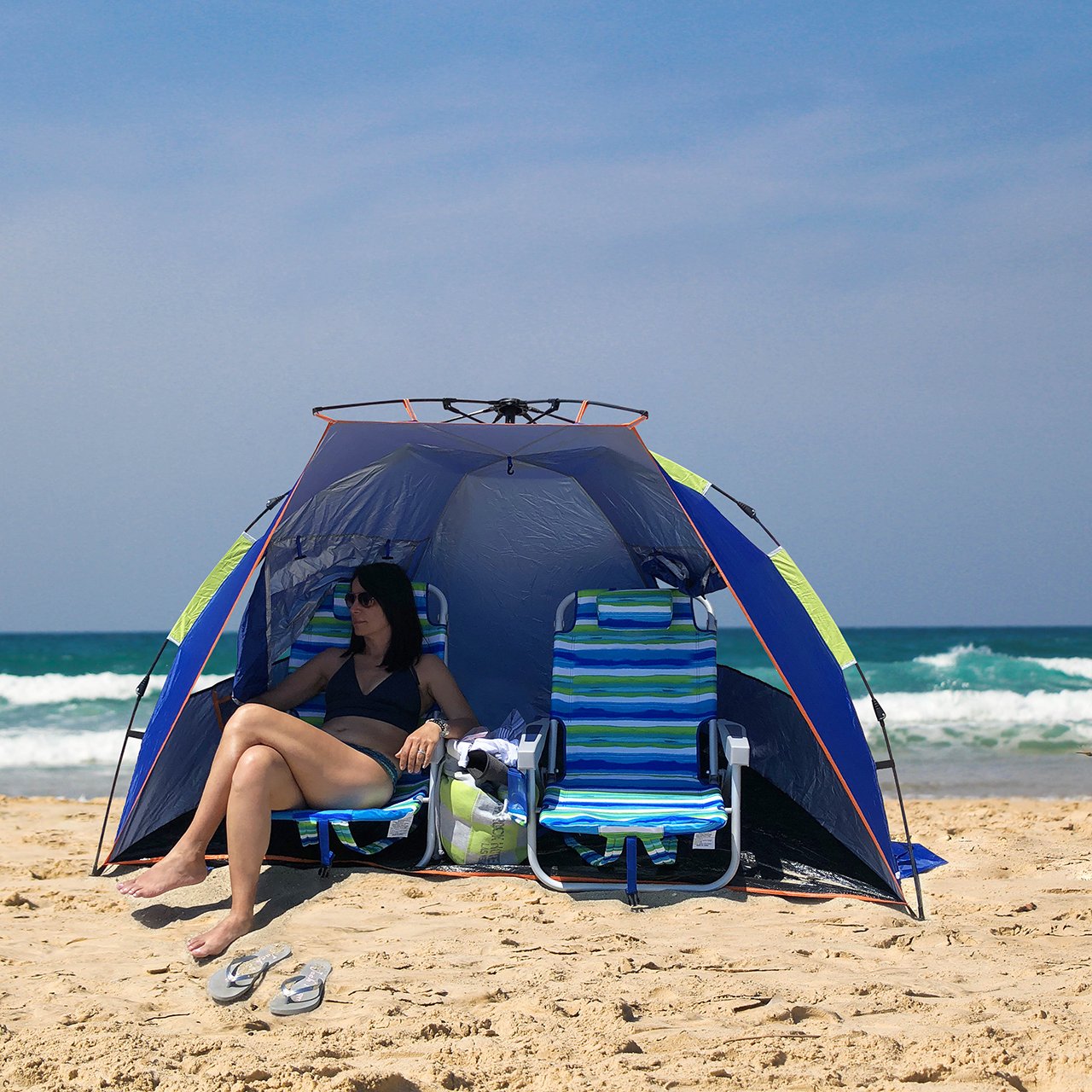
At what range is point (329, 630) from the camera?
17.3 feet

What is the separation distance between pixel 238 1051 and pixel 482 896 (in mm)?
1509

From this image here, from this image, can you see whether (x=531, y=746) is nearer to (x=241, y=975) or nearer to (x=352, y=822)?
(x=352, y=822)

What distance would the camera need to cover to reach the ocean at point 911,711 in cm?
873

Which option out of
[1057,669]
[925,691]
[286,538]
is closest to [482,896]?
[286,538]

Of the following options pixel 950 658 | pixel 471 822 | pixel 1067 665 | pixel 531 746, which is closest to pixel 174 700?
pixel 471 822

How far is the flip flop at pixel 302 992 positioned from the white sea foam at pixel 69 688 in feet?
45.0

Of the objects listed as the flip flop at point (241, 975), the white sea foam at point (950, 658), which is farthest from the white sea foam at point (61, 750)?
the white sea foam at point (950, 658)

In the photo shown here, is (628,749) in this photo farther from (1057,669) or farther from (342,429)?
(1057,669)

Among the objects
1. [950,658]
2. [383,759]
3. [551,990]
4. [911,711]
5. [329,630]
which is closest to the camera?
[551,990]

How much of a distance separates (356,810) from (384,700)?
528mm

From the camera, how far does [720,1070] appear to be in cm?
269

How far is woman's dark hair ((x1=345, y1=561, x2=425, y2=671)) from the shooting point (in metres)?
4.78

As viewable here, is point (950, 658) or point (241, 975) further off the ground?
point (241, 975)

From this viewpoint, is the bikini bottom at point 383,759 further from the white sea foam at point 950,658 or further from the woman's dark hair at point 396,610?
the white sea foam at point 950,658
